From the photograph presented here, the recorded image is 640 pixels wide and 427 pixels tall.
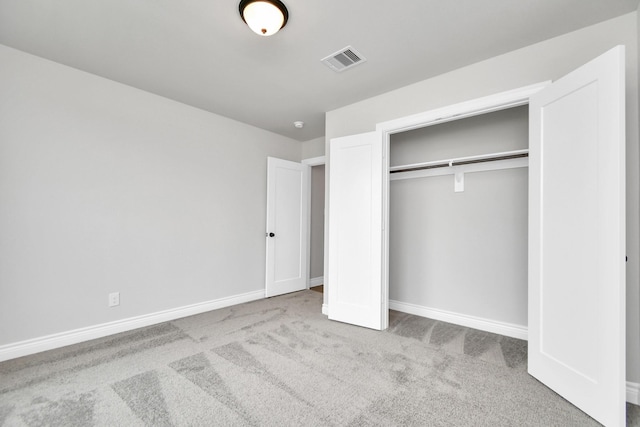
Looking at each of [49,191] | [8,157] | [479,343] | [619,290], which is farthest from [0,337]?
[619,290]

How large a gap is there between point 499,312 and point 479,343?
496mm

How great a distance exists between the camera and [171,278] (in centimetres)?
339

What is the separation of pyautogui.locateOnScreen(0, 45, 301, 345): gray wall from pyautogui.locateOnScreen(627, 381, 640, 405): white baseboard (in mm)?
3826

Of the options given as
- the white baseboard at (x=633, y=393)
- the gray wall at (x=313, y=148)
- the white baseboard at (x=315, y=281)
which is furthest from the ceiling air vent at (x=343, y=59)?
the white baseboard at (x=315, y=281)

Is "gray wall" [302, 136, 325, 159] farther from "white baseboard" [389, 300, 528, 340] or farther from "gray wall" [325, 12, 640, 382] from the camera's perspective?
"white baseboard" [389, 300, 528, 340]

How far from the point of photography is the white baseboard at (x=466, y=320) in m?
2.86

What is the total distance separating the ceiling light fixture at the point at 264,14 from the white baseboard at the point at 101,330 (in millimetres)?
3058

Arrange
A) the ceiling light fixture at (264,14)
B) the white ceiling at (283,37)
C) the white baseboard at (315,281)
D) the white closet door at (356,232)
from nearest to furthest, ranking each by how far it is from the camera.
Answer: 1. the ceiling light fixture at (264,14)
2. the white ceiling at (283,37)
3. the white closet door at (356,232)
4. the white baseboard at (315,281)

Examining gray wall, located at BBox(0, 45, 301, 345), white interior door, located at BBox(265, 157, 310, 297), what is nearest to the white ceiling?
gray wall, located at BBox(0, 45, 301, 345)

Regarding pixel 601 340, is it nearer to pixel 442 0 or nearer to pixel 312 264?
pixel 442 0

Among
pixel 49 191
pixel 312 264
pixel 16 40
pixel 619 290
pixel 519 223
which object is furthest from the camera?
pixel 312 264

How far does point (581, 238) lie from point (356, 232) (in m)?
1.89

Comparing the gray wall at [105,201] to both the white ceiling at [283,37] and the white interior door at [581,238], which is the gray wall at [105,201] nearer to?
the white ceiling at [283,37]

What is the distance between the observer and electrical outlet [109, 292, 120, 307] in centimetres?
291
